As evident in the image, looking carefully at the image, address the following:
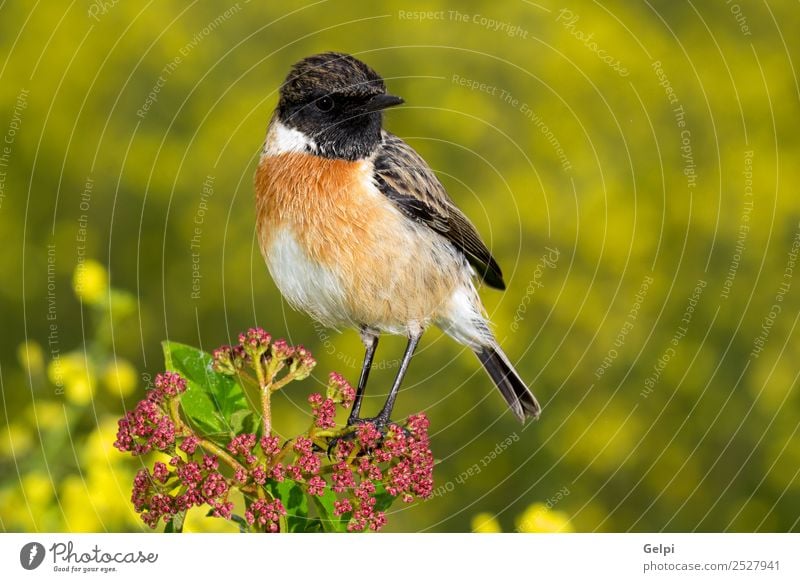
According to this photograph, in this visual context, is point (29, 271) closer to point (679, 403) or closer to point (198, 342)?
point (198, 342)

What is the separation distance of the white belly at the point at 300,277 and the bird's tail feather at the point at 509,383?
1081 millimetres

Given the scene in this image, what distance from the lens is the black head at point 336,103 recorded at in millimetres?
3824

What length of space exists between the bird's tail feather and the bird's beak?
1.60 meters

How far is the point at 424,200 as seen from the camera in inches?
175

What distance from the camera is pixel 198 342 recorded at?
6699mm

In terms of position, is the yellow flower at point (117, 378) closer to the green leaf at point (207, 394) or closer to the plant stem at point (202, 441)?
the green leaf at point (207, 394)

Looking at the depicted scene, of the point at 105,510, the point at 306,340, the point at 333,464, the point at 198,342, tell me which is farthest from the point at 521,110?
the point at 333,464

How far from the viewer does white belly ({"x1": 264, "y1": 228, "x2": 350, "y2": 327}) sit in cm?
406

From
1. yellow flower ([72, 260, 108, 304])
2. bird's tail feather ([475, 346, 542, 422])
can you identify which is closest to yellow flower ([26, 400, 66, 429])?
yellow flower ([72, 260, 108, 304])

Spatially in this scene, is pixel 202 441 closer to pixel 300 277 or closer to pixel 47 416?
pixel 300 277

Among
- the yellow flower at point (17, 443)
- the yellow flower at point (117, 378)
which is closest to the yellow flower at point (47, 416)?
the yellow flower at point (17, 443)

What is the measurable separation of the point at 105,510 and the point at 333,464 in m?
1.53

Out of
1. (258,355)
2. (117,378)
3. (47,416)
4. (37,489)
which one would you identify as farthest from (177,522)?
(47,416)

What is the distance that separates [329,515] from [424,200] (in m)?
1.85
